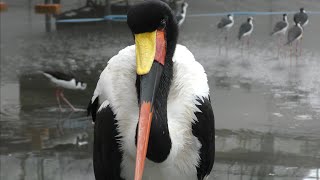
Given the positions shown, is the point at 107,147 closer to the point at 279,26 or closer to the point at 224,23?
the point at 279,26

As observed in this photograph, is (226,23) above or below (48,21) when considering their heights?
above

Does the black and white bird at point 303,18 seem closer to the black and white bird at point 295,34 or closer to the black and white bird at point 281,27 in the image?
the black and white bird at point 295,34

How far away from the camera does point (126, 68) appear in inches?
118

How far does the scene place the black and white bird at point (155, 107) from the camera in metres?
2.64

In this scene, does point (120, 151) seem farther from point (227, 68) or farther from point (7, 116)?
point (227, 68)

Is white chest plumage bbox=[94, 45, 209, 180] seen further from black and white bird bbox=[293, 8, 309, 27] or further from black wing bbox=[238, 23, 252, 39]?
black wing bbox=[238, 23, 252, 39]

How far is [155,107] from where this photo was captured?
274 cm

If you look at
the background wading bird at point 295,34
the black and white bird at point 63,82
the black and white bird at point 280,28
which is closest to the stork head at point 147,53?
the black and white bird at point 63,82

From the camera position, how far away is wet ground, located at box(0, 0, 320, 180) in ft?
18.0

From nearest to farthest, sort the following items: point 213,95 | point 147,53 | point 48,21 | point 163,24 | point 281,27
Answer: point 147,53, point 163,24, point 213,95, point 281,27, point 48,21

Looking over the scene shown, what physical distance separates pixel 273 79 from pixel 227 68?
3.00ft

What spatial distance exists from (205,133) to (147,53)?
0.57 meters

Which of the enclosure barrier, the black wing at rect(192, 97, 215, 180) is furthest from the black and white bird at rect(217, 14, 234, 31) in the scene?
the black wing at rect(192, 97, 215, 180)

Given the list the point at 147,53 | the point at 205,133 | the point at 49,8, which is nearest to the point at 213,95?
the point at 205,133
